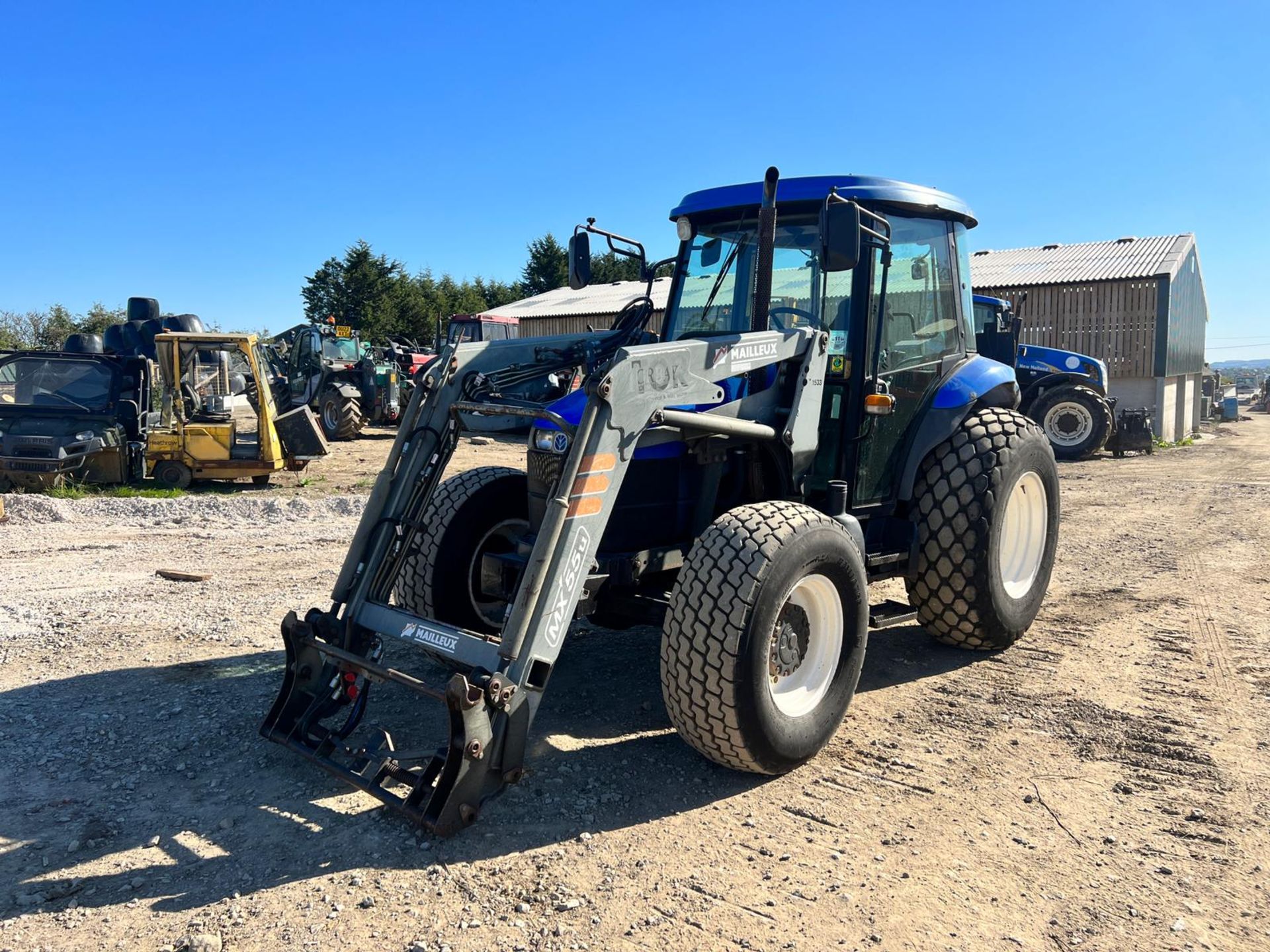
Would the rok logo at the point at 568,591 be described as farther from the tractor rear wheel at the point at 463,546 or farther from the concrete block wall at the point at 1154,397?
the concrete block wall at the point at 1154,397

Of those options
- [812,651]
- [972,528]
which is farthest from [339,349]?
[812,651]

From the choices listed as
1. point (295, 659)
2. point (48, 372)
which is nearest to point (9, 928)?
point (295, 659)

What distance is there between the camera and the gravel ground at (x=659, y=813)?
9.48 feet

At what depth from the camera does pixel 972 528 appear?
4887 mm

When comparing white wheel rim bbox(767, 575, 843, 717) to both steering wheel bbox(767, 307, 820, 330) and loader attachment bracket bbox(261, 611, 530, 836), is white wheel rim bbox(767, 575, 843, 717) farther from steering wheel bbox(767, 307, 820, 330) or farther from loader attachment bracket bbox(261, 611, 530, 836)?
steering wheel bbox(767, 307, 820, 330)

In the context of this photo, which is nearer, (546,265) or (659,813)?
(659,813)

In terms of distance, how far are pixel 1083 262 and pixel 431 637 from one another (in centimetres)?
2223

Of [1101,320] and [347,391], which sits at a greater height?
[1101,320]

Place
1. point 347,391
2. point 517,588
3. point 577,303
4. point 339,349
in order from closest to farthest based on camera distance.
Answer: point 517,588, point 347,391, point 339,349, point 577,303

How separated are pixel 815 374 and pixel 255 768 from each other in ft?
9.62

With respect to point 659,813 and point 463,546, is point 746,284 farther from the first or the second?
point 659,813

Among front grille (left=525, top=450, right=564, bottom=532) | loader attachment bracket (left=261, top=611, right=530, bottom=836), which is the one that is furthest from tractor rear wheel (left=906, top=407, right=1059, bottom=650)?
loader attachment bracket (left=261, top=611, right=530, bottom=836)

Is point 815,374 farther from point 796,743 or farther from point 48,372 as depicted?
point 48,372

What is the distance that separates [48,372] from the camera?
11547 millimetres
